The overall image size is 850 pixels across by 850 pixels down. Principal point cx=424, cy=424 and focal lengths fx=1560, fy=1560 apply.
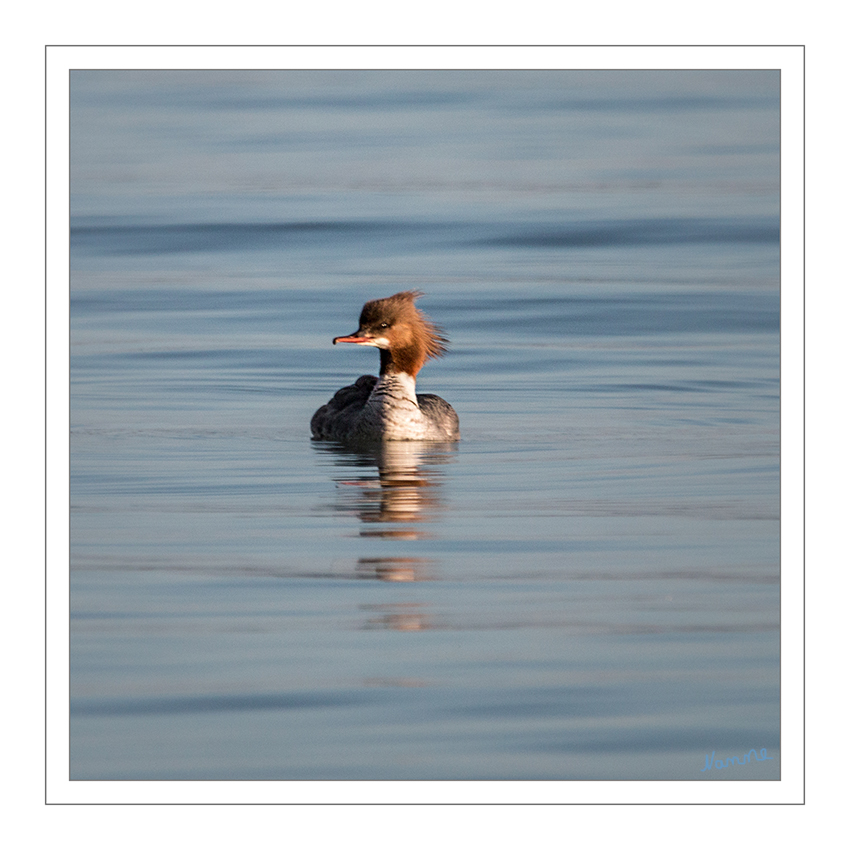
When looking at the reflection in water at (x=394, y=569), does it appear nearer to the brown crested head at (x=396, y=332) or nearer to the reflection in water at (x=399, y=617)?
the reflection in water at (x=399, y=617)

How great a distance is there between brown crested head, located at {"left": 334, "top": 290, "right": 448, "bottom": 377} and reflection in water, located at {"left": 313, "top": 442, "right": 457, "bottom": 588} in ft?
2.34

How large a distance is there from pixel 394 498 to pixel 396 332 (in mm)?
2660

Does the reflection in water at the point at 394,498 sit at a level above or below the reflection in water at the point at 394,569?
above

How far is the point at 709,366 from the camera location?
12.5 meters

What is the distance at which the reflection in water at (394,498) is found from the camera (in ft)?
22.0

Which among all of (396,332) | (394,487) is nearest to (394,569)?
(394,487)

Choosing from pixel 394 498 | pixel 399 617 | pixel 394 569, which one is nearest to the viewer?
pixel 399 617

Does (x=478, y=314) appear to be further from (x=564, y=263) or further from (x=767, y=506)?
(x=767, y=506)

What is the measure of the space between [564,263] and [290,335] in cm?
381
